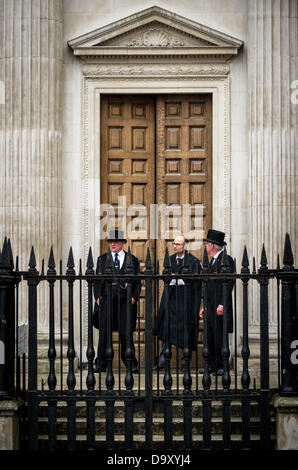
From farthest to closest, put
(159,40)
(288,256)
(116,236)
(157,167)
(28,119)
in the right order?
(157,167) → (159,40) → (28,119) → (116,236) → (288,256)

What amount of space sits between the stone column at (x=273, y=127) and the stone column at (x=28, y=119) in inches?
107

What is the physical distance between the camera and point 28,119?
12.3 meters

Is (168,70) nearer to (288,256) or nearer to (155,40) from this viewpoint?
(155,40)

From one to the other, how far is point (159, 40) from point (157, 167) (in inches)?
68.9

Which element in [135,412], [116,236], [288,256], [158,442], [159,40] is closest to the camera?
[288,256]

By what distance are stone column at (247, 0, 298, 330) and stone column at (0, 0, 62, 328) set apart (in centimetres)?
272

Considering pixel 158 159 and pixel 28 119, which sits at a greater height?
pixel 28 119

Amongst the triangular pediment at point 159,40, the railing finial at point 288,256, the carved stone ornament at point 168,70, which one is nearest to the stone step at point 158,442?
the railing finial at point 288,256

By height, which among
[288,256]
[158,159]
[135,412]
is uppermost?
[158,159]

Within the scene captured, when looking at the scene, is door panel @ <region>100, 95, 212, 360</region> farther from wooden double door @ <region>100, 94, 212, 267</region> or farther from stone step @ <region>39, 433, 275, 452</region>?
stone step @ <region>39, 433, 275, 452</region>

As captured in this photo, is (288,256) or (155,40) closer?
(288,256)

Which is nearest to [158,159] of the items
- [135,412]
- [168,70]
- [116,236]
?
[168,70]
